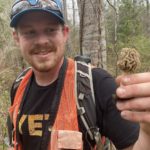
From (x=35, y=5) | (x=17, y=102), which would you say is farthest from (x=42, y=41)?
(x=17, y=102)

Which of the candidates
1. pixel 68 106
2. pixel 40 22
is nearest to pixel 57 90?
pixel 68 106

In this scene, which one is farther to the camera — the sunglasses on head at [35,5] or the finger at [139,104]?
the sunglasses on head at [35,5]

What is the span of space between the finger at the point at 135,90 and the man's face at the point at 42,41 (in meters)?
1.59

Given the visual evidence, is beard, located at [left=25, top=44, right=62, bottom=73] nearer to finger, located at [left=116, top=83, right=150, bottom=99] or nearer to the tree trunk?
the tree trunk

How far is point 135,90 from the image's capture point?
1168 millimetres

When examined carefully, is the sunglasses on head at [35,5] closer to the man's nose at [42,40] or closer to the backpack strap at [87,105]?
the man's nose at [42,40]

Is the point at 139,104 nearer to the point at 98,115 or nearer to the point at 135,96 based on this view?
the point at 135,96

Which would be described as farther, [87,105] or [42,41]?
[42,41]

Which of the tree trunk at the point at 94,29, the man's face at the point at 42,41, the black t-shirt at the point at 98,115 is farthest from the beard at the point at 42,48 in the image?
the tree trunk at the point at 94,29

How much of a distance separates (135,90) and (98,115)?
1378mm

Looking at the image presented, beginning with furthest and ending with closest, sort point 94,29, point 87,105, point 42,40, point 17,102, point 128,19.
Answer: point 128,19, point 94,29, point 17,102, point 42,40, point 87,105

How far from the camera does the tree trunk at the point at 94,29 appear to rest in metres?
3.88

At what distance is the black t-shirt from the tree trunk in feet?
3.54

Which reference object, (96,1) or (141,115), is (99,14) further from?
(141,115)
